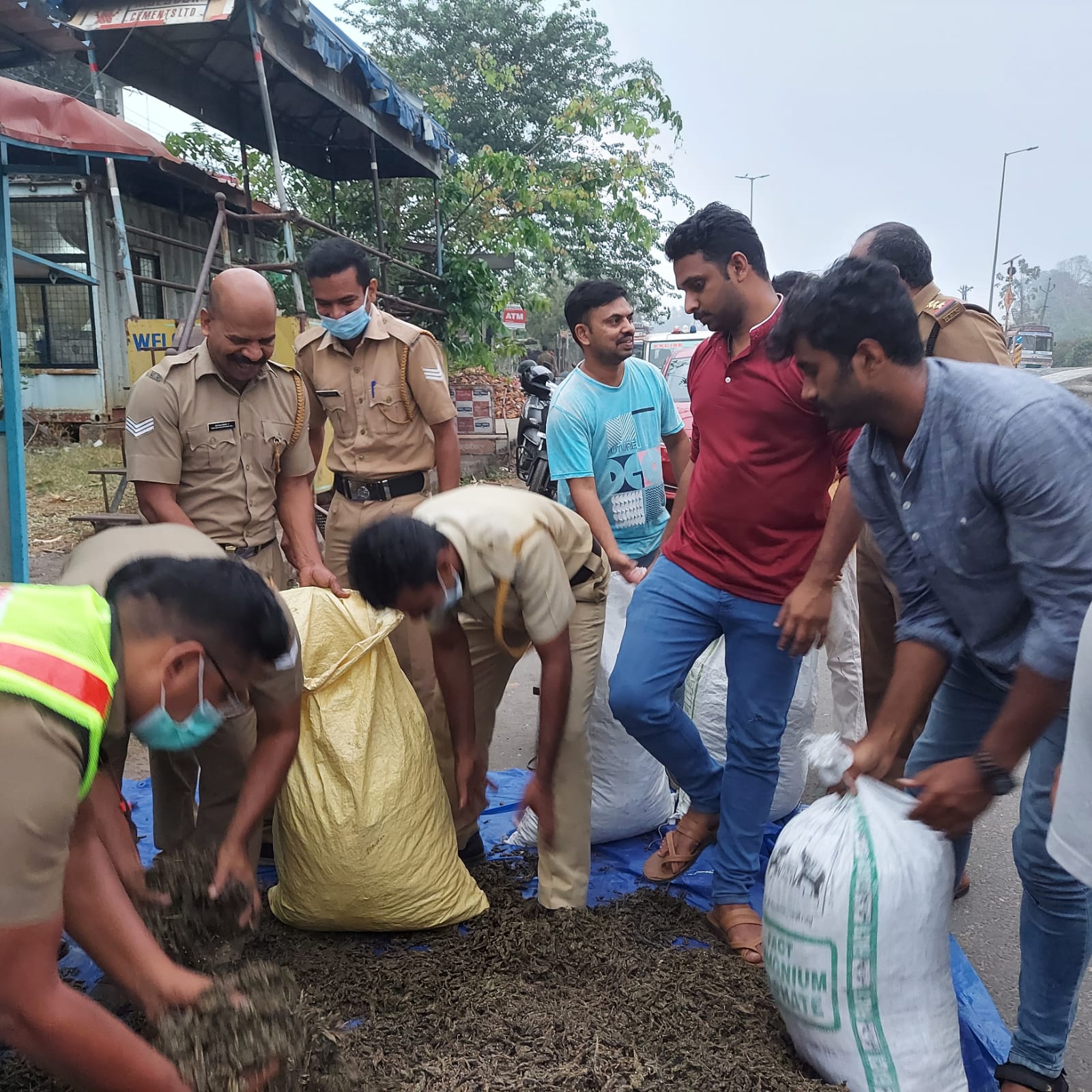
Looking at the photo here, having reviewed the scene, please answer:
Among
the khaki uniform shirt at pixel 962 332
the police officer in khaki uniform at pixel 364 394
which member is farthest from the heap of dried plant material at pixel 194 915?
the khaki uniform shirt at pixel 962 332

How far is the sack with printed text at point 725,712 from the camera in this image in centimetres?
292

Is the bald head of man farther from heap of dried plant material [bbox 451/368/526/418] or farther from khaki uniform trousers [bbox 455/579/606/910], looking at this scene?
heap of dried plant material [bbox 451/368/526/418]

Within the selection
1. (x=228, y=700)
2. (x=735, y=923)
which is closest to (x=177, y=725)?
(x=228, y=700)

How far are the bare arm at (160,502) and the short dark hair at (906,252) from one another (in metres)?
2.14

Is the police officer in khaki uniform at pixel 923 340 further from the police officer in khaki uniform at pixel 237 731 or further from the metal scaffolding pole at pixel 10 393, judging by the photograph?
the metal scaffolding pole at pixel 10 393

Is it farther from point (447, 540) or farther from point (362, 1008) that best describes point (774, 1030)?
point (447, 540)

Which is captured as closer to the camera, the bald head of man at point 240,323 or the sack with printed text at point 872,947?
the sack with printed text at point 872,947

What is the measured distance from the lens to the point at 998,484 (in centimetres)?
153

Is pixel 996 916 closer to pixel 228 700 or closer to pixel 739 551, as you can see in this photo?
pixel 739 551

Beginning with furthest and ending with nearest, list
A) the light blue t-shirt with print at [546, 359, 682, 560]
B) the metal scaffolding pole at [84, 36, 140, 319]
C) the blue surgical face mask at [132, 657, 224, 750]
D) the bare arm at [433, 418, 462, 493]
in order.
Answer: the metal scaffolding pole at [84, 36, 140, 319]
the bare arm at [433, 418, 462, 493]
the light blue t-shirt with print at [546, 359, 682, 560]
the blue surgical face mask at [132, 657, 224, 750]

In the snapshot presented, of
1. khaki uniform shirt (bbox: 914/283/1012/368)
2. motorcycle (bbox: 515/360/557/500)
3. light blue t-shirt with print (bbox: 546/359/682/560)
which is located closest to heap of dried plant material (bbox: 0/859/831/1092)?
light blue t-shirt with print (bbox: 546/359/682/560)

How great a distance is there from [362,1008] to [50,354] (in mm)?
13066

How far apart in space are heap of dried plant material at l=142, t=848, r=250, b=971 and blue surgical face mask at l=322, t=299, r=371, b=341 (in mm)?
1918

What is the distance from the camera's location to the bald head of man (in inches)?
102
